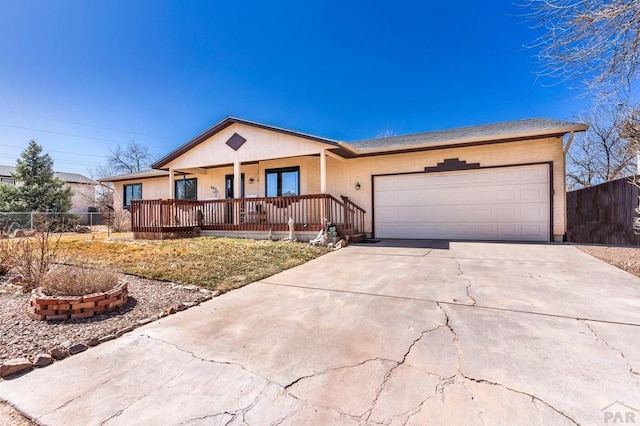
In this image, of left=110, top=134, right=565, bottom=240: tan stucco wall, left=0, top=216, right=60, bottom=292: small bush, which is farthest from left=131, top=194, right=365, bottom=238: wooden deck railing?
left=0, top=216, right=60, bottom=292: small bush

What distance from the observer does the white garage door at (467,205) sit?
8.97 meters

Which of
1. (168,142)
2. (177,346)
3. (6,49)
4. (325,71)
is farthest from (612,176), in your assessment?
(168,142)

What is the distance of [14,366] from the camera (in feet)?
7.45

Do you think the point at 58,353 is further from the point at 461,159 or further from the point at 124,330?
the point at 461,159

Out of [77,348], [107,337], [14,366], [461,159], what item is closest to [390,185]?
[461,159]

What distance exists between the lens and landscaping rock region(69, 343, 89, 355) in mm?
2580

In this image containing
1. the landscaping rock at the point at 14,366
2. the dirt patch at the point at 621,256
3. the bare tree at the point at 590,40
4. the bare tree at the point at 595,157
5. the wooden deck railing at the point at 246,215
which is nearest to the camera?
the landscaping rock at the point at 14,366

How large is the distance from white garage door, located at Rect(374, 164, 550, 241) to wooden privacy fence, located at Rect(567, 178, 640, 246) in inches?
66.5

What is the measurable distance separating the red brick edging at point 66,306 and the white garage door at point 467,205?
885cm

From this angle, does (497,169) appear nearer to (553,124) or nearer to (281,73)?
(553,124)

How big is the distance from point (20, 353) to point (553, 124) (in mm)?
11947

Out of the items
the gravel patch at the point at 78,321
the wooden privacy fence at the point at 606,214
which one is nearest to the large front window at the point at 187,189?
the gravel patch at the point at 78,321

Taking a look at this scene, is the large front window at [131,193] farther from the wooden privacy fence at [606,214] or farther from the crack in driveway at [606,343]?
the wooden privacy fence at [606,214]

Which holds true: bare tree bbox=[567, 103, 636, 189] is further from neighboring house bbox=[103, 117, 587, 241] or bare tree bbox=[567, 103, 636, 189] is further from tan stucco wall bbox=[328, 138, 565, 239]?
neighboring house bbox=[103, 117, 587, 241]
